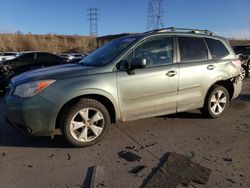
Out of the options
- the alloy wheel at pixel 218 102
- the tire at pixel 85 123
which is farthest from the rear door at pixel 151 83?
the alloy wheel at pixel 218 102

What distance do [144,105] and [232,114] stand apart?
101 inches

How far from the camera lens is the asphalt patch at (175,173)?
131 inches

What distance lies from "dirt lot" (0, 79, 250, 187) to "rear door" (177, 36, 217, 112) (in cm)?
50

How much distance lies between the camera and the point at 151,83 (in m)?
4.81

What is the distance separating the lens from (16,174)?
3.58 m

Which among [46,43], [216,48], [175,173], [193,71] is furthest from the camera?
[46,43]

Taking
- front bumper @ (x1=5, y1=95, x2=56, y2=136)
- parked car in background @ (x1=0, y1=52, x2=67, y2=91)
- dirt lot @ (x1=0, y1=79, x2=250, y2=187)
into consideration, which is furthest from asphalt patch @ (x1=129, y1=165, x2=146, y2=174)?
parked car in background @ (x1=0, y1=52, x2=67, y2=91)

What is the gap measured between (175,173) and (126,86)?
1.65 meters

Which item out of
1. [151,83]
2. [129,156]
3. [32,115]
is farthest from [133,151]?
[32,115]

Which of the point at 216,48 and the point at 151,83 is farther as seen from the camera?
the point at 216,48

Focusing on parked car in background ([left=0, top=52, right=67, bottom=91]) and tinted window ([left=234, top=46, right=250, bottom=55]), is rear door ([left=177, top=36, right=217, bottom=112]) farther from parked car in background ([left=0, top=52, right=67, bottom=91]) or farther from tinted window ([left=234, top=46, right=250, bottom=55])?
tinted window ([left=234, top=46, right=250, bottom=55])

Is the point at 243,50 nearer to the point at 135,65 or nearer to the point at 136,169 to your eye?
the point at 135,65

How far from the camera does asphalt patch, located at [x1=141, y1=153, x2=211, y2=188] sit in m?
3.32

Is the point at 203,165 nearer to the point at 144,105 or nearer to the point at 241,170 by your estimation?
the point at 241,170
